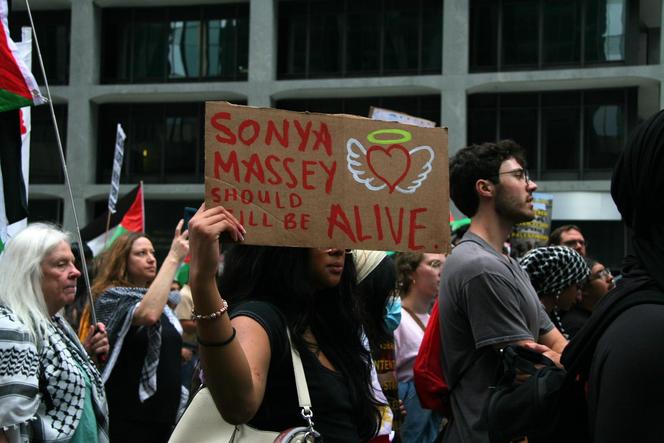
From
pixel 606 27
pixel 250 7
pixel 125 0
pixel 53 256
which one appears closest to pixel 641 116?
pixel 606 27

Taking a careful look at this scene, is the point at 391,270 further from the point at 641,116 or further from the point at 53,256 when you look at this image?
the point at 641,116

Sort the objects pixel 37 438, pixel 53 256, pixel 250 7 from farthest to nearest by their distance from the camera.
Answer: pixel 250 7, pixel 53 256, pixel 37 438

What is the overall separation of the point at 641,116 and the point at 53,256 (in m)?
25.1

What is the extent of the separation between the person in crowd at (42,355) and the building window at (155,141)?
2506 centimetres

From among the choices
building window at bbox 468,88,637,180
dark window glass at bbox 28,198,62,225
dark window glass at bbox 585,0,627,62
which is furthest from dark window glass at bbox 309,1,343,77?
dark window glass at bbox 28,198,62,225

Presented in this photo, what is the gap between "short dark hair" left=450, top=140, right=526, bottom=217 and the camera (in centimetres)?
414

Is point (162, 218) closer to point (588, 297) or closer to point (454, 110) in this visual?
point (454, 110)

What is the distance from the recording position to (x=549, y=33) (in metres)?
26.5

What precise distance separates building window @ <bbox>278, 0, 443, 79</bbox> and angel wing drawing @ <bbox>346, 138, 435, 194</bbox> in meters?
24.7

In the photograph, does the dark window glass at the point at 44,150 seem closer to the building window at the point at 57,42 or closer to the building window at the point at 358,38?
the building window at the point at 57,42

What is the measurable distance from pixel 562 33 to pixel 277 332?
25.2 metres

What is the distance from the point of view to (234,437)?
2576mm

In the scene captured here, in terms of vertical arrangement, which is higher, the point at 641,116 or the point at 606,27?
the point at 606,27

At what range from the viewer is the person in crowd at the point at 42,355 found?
3564 millimetres
